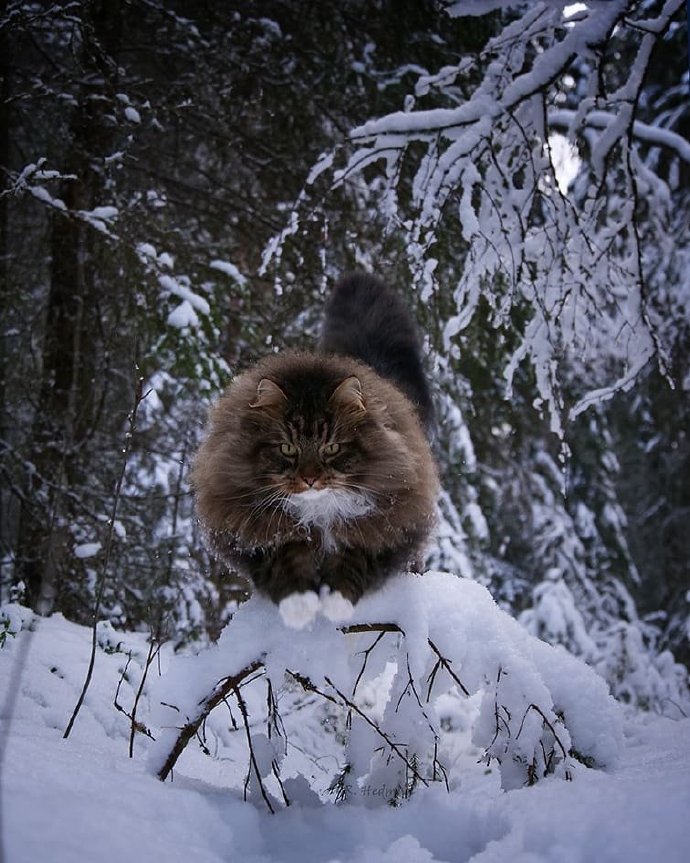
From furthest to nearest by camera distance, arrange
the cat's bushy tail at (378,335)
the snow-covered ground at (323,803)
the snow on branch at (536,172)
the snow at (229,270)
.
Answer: the snow at (229,270), the cat's bushy tail at (378,335), the snow on branch at (536,172), the snow-covered ground at (323,803)

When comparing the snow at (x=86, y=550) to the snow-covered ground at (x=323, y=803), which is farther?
the snow at (x=86, y=550)

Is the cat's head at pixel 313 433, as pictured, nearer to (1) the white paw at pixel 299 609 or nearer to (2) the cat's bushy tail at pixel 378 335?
(1) the white paw at pixel 299 609

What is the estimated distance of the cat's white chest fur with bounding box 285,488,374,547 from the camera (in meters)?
2.47

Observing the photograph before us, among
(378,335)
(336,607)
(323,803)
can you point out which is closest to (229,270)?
(378,335)

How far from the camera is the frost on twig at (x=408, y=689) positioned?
2055 millimetres

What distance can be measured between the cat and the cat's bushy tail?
2.39ft

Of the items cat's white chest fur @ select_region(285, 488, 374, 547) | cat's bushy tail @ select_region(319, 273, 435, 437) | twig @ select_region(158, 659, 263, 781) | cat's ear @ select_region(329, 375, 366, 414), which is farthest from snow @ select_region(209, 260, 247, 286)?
twig @ select_region(158, 659, 263, 781)

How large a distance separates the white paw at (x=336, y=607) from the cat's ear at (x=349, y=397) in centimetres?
70

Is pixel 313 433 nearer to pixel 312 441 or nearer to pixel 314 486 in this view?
pixel 312 441

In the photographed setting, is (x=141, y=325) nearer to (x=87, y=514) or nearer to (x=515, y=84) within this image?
(x=87, y=514)

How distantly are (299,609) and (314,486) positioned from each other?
443 mm

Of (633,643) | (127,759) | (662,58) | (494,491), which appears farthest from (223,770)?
(662,58)

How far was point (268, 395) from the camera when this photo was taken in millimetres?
2559

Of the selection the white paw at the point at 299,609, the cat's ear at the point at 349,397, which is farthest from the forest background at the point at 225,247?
the white paw at the point at 299,609
